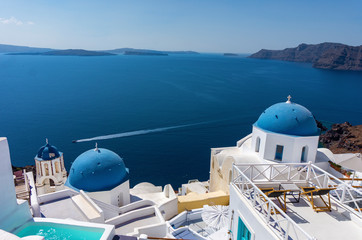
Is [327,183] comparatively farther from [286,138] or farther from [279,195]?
[286,138]

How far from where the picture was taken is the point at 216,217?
14156 mm

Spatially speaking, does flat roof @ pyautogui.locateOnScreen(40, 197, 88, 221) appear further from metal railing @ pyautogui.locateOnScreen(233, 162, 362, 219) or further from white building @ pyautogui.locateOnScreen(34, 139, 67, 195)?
metal railing @ pyautogui.locateOnScreen(233, 162, 362, 219)

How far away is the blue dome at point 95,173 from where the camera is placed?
16.8 m

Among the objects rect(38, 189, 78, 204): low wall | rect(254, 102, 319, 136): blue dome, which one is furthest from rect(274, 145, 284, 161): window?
rect(38, 189, 78, 204): low wall

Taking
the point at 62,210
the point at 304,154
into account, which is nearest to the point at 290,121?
the point at 304,154

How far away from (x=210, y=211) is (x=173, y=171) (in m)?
22.8

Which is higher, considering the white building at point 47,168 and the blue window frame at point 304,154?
the blue window frame at point 304,154

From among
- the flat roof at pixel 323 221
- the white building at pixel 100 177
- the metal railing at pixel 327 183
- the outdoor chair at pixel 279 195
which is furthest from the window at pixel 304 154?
the white building at pixel 100 177

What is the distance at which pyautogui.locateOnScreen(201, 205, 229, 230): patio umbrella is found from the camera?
45.3ft

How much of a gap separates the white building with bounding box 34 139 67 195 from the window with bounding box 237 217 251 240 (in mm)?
16346

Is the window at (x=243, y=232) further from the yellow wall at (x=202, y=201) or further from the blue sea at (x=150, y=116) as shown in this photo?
the blue sea at (x=150, y=116)

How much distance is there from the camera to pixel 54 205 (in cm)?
1381

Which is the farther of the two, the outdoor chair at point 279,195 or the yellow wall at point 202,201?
the yellow wall at point 202,201

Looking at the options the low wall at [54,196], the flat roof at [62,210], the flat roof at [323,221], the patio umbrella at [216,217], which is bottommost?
the patio umbrella at [216,217]
